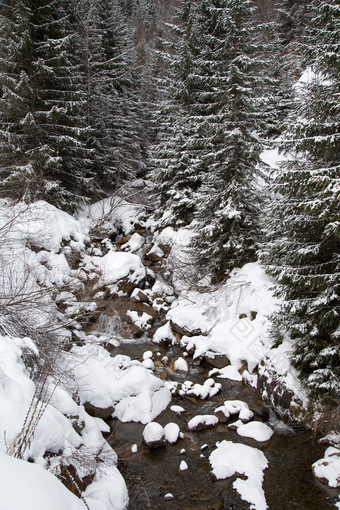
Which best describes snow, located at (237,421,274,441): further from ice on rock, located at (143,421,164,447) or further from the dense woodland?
ice on rock, located at (143,421,164,447)

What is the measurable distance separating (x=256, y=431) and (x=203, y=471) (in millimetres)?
1539

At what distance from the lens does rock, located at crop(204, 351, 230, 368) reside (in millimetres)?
9359

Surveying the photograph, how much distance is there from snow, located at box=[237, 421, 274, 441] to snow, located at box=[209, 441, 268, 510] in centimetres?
40

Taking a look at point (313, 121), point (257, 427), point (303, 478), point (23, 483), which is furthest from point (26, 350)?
point (313, 121)

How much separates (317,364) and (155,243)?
11.3m

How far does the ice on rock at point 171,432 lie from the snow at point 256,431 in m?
1.38

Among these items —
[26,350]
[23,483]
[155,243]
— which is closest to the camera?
[23,483]

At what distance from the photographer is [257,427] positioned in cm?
664

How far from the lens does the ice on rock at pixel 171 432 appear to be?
6.42 metres

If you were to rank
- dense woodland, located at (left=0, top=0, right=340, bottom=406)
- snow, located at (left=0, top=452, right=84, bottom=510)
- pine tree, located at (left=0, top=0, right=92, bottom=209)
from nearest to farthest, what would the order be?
snow, located at (left=0, top=452, right=84, bottom=510)
dense woodland, located at (left=0, top=0, right=340, bottom=406)
pine tree, located at (left=0, top=0, right=92, bottom=209)

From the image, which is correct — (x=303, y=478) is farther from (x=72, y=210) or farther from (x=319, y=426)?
(x=72, y=210)

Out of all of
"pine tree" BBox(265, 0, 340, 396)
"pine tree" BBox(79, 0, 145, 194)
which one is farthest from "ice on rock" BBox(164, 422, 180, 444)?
"pine tree" BBox(79, 0, 145, 194)

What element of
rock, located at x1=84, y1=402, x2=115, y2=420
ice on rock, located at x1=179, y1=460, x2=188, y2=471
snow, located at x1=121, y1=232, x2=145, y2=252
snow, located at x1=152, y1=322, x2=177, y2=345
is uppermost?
ice on rock, located at x1=179, y1=460, x2=188, y2=471

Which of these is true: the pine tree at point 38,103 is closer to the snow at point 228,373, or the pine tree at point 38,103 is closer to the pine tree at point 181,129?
→ the pine tree at point 181,129
